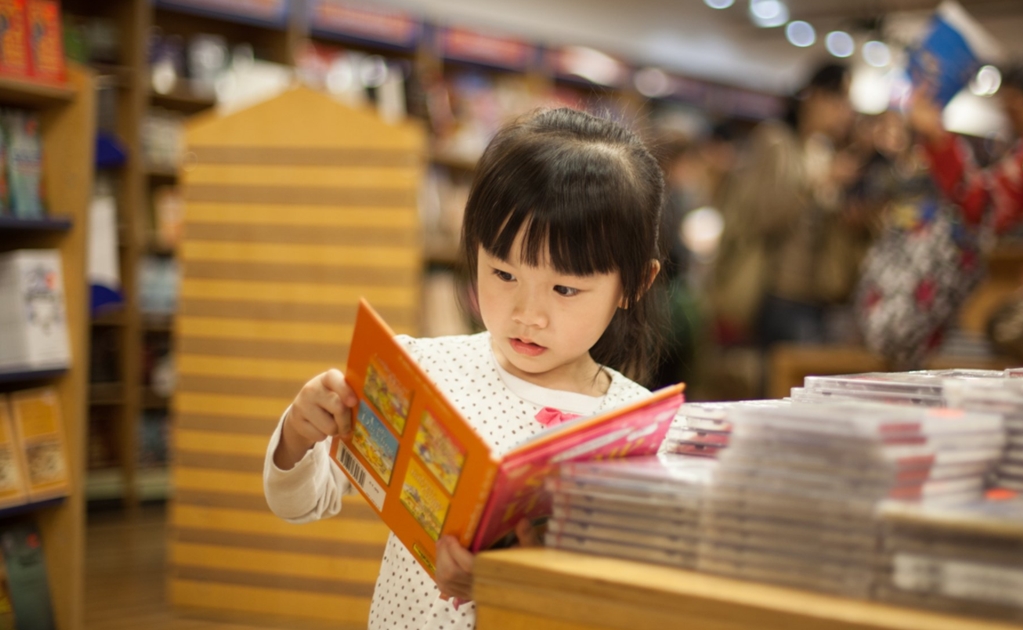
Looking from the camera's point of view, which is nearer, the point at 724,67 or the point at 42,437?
the point at 42,437

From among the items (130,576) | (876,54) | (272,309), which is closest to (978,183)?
(272,309)

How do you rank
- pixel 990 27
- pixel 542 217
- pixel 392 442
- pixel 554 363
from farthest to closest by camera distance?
pixel 990 27 → pixel 554 363 → pixel 542 217 → pixel 392 442

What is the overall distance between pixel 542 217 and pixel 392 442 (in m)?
0.30

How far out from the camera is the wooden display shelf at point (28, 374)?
8.34ft

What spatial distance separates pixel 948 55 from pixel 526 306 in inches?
93.0

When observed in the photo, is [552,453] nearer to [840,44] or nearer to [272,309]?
[272,309]

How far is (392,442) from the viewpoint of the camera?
932 millimetres

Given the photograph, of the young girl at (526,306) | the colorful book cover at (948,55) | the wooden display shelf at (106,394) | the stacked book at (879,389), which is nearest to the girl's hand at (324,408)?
the young girl at (526,306)

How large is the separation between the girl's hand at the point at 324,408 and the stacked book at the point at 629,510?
263mm

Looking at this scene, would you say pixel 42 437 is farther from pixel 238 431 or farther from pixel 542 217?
pixel 542 217

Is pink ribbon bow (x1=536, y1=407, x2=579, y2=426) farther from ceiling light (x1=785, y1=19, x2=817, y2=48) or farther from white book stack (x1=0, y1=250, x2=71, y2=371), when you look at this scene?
ceiling light (x1=785, y1=19, x2=817, y2=48)

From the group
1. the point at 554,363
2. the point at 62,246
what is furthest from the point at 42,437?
Result: the point at 554,363

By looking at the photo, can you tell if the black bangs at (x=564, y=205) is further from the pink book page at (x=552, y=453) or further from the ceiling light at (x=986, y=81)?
A: the ceiling light at (x=986, y=81)

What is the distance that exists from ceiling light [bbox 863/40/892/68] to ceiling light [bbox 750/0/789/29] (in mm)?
844
